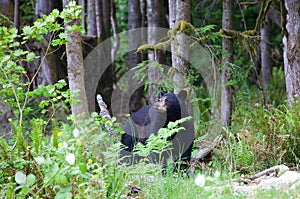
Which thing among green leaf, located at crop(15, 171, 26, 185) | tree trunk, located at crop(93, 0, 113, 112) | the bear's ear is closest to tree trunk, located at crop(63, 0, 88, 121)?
the bear's ear

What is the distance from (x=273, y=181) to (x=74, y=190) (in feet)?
6.88

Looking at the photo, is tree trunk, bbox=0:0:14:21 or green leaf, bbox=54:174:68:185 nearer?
green leaf, bbox=54:174:68:185

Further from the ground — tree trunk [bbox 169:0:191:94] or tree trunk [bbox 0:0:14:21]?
tree trunk [bbox 0:0:14:21]

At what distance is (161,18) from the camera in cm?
1277

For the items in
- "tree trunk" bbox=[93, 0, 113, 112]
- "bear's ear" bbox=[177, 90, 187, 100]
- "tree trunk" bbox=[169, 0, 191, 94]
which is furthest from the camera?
"tree trunk" bbox=[93, 0, 113, 112]

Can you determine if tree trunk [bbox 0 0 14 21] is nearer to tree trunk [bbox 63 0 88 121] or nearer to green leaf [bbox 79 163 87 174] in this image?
tree trunk [bbox 63 0 88 121]

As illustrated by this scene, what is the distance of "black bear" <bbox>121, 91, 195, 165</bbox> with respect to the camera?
7059 mm

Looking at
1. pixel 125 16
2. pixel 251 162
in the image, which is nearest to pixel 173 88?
pixel 251 162

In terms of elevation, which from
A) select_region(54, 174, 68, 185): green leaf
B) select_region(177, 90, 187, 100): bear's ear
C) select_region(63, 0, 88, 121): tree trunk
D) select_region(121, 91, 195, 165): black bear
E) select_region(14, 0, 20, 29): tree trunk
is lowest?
select_region(121, 91, 195, 165): black bear

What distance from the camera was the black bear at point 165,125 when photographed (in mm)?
7059

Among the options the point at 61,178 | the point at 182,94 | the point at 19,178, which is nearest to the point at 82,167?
the point at 61,178

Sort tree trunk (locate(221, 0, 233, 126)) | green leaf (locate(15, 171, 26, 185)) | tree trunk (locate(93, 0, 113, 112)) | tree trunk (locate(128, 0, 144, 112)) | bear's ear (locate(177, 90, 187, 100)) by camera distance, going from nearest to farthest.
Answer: green leaf (locate(15, 171, 26, 185)) → bear's ear (locate(177, 90, 187, 100)) → tree trunk (locate(221, 0, 233, 126)) → tree trunk (locate(93, 0, 113, 112)) → tree trunk (locate(128, 0, 144, 112))

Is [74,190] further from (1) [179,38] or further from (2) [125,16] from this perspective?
(2) [125,16]

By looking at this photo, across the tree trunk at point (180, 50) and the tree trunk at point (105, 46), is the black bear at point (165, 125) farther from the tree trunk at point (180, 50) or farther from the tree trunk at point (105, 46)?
the tree trunk at point (105, 46)
